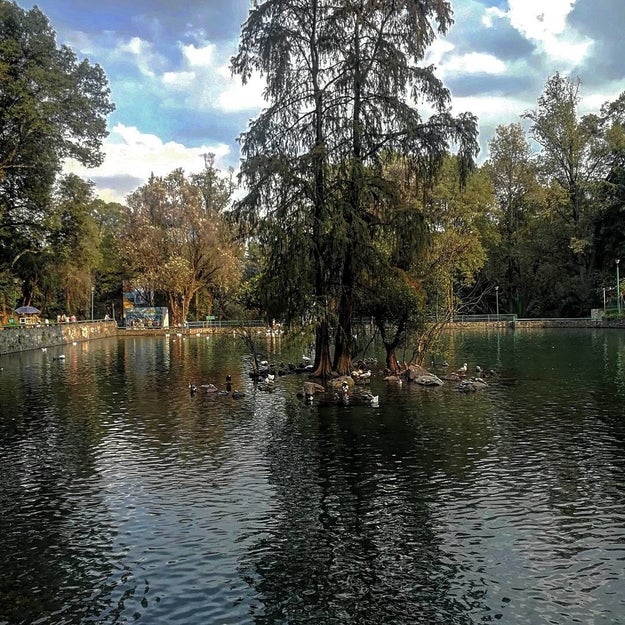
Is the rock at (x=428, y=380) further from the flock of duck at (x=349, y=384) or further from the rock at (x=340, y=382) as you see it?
the rock at (x=340, y=382)

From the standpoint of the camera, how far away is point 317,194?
82.3 feet

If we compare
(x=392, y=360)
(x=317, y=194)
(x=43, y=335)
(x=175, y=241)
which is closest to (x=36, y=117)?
(x=43, y=335)

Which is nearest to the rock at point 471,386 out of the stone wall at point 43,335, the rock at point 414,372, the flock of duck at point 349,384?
the flock of duck at point 349,384

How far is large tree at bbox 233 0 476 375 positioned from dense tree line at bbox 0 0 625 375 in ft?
0.20

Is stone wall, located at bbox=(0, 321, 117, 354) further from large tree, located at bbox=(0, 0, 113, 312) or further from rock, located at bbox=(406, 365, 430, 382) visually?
rock, located at bbox=(406, 365, 430, 382)

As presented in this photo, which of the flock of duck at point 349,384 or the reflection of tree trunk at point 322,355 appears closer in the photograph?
the flock of duck at point 349,384

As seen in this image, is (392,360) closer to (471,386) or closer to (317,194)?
(471,386)

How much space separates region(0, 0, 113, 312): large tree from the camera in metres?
38.4

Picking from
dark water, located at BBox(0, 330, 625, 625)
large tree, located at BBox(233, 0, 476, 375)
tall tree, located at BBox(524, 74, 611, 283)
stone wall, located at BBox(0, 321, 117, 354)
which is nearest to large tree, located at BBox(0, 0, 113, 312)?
stone wall, located at BBox(0, 321, 117, 354)

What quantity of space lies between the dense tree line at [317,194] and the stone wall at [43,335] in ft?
18.6

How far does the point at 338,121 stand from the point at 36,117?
22.3 meters

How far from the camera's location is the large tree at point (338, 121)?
25.0m

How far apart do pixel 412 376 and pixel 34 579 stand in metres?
20.7

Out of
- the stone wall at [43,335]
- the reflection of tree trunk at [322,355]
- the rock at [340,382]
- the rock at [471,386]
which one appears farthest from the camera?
the stone wall at [43,335]
